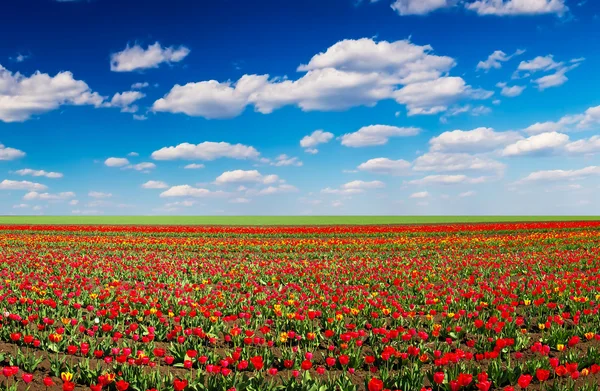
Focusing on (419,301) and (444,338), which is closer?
(444,338)

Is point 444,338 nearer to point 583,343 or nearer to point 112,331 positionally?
point 583,343

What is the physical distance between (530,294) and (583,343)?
10.1 feet

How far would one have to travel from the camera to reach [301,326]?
28.8ft

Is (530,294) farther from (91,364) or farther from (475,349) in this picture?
(91,364)

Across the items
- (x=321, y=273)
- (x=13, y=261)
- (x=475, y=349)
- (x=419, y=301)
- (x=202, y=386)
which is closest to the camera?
(x=202, y=386)

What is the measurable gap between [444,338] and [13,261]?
17370 mm

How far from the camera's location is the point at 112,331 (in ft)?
29.3

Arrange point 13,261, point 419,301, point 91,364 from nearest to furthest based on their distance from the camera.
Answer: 1. point 91,364
2. point 419,301
3. point 13,261

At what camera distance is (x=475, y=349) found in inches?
321

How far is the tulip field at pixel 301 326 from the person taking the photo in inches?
249

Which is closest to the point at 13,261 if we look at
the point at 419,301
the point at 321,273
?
the point at 321,273

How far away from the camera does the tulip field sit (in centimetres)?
632

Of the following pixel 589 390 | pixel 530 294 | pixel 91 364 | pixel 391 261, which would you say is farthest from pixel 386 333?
pixel 391 261

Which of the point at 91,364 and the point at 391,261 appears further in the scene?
the point at 391,261
